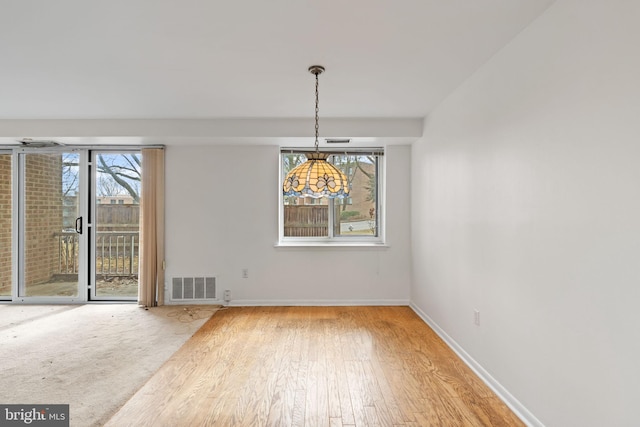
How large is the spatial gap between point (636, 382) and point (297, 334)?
2.76 m

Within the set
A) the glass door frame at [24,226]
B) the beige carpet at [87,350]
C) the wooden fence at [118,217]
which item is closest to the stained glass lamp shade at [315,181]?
the beige carpet at [87,350]

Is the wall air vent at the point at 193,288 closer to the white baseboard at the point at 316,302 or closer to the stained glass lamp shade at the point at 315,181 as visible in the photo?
the white baseboard at the point at 316,302

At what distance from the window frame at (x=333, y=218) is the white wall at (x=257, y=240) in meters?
0.10

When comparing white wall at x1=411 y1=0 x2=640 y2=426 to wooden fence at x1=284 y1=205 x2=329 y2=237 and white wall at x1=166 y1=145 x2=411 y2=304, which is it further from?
wooden fence at x1=284 y1=205 x2=329 y2=237

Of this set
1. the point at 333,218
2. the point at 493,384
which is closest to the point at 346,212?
the point at 333,218

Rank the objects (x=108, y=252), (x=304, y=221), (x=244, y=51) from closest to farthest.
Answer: (x=244, y=51) → (x=108, y=252) → (x=304, y=221)

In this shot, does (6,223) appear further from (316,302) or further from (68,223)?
(316,302)

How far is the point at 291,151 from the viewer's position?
4785 mm

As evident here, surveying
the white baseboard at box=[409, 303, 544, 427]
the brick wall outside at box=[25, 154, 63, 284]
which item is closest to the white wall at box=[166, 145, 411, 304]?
the white baseboard at box=[409, 303, 544, 427]

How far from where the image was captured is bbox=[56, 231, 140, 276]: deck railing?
4723 millimetres

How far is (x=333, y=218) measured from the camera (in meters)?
4.96

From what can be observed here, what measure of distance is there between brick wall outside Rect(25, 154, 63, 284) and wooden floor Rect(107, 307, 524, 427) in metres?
2.92

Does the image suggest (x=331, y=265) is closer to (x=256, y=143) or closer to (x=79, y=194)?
(x=256, y=143)

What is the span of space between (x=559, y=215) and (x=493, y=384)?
4.68 feet
